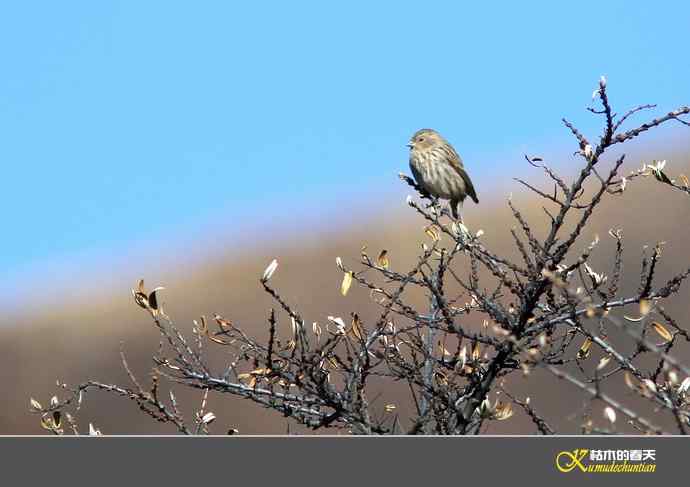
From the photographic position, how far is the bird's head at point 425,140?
13234mm

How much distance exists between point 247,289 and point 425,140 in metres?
29.7

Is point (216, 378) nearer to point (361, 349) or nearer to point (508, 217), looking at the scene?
point (361, 349)

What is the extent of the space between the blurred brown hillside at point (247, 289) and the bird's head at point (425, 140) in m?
21.7

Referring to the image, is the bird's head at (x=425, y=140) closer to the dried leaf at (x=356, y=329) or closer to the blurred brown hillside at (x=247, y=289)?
the dried leaf at (x=356, y=329)

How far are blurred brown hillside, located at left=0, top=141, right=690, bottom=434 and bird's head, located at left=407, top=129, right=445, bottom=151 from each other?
71.3ft

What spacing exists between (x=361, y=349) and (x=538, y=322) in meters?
1.00

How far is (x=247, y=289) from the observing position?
A: 140ft

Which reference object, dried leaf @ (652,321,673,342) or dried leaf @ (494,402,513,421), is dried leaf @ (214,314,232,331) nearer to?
dried leaf @ (494,402,513,421)

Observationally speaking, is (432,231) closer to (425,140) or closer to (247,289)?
(425,140)
